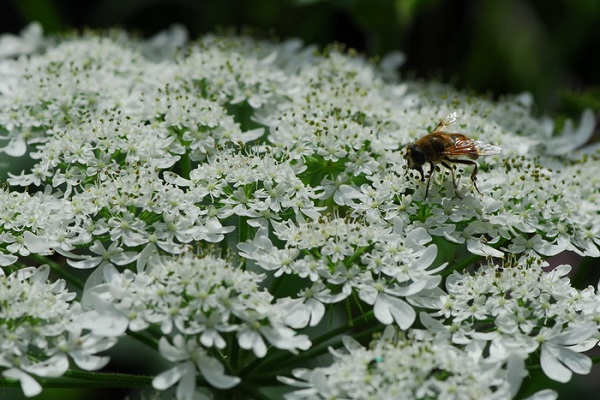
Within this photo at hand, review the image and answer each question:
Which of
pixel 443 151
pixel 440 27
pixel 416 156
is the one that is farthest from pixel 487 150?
pixel 440 27

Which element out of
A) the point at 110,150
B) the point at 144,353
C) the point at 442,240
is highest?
the point at 110,150

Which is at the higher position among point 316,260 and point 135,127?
point 135,127

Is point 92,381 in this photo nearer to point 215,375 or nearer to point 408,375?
point 215,375

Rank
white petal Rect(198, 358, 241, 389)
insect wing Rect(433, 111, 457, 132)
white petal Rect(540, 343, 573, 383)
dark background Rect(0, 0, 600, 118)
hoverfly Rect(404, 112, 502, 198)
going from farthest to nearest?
1. dark background Rect(0, 0, 600, 118)
2. insect wing Rect(433, 111, 457, 132)
3. hoverfly Rect(404, 112, 502, 198)
4. white petal Rect(540, 343, 573, 383)
5. white petal Rect(198, 358, 241, 389)

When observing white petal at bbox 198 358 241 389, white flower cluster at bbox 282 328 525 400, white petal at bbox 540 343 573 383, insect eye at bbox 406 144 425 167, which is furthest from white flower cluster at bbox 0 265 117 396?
white petal at bbox 540 343 573 383

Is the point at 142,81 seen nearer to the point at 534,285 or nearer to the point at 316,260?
the point at 316,260

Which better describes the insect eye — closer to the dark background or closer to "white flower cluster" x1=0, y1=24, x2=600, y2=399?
"white flower cluster" x1=0, y1=24, x2=600, y2=399

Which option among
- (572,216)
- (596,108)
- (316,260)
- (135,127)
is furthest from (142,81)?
(596,108)
